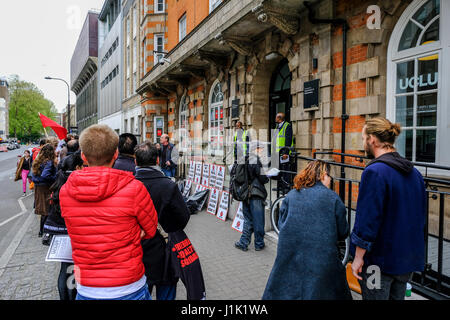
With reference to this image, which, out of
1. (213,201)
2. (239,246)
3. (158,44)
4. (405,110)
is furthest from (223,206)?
(158,44)

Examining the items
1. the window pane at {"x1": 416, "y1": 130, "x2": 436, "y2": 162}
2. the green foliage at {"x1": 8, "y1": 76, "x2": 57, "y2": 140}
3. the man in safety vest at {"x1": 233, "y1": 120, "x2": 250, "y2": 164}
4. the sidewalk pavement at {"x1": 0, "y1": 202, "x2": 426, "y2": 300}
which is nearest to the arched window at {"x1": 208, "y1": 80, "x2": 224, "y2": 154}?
the man in safety vest at {"x1": 233, "y1": 120, "x2": 250, "y2": 164}

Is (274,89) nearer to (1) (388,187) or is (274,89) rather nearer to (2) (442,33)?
(2) (442,33)

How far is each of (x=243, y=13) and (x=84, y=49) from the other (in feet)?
161

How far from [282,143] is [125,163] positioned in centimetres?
480

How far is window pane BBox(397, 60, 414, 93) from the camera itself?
5.65m

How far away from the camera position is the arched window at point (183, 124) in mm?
16233

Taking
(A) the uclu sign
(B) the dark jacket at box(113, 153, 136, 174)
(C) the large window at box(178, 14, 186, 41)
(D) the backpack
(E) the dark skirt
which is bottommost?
(E) the dark skirt

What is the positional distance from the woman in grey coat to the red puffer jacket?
126 centimetres

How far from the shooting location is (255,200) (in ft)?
17.9

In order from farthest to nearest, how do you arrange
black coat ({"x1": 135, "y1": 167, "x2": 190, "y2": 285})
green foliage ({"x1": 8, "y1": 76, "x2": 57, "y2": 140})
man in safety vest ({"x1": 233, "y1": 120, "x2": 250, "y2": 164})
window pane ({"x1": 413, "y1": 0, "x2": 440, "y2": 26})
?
green foliage ({"x1": 8, "y1": 76, "x2": 57, "y2": 140}) < man in safety vest ({"x1": 233, "y1": 120, "x2": 250, "y2": 164}) < window pane ({"x1": 413, "y1": 0, "x2": 440, "y2": 26}) < black coat ({"x1": 135, "y1": 167, "x2": 190, "y2": 285})

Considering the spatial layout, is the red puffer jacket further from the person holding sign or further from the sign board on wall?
the sign board on wall

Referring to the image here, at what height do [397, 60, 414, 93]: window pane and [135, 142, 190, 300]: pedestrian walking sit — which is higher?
[397, 60, 414, 93]: window pane

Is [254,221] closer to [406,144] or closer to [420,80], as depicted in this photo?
[406,144]

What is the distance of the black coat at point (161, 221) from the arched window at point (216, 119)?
974 centimetres
